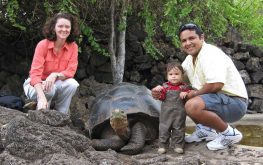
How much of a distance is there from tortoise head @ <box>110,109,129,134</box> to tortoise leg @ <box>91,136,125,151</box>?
13cm

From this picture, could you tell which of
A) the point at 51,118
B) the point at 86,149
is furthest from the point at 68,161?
the point at 51,118

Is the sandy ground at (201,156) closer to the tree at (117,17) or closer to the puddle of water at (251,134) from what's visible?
the puddle of water at (251,134)

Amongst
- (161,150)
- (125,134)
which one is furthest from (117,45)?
(161,150)

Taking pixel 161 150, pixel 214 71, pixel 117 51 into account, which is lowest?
pixel 161 150

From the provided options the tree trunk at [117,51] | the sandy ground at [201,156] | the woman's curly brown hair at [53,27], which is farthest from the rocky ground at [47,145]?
the tree trunk at [117,51]

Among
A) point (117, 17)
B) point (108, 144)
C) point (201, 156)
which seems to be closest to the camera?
point (201, 156)

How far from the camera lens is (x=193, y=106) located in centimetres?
364

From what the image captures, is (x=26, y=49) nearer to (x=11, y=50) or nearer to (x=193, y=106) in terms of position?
(x=11, y=50)

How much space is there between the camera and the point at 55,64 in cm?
443

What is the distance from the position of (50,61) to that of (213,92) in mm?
1684

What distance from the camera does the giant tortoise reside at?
3.94 metres

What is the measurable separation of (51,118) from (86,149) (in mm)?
376

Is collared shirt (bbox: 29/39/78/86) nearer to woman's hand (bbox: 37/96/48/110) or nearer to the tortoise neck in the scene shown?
woman's hand (bbox: 37/96/48/110)

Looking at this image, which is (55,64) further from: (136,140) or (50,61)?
(136,140)
